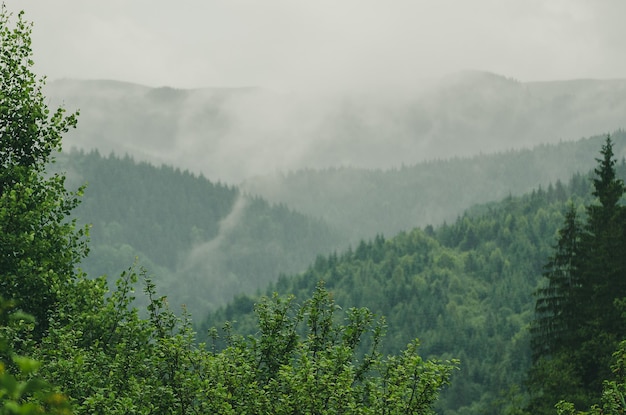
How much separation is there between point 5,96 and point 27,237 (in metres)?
4.78

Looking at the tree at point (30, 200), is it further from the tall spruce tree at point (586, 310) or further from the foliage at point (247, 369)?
the tall spruce tree at point (586, 310)

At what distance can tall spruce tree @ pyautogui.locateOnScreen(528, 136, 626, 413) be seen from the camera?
138ft

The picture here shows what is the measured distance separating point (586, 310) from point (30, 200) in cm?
3847

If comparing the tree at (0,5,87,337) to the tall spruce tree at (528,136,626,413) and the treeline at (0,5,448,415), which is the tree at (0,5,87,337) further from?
the tall spruce tree at (528,136,626,413)

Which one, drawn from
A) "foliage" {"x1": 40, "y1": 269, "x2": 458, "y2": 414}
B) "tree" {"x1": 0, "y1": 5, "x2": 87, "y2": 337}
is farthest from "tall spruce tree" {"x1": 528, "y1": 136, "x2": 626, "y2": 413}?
"tree" {"x1": 0, "y1": 5, "x2": 87, "y2": 337}

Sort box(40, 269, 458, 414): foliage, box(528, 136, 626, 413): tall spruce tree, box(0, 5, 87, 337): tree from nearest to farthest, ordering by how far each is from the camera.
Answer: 1. box(40, 269, 458, 414): foliage
2. box(0, 5, 87, 337): tree
3. box(528, 136, 626, 413): tall spruce tree

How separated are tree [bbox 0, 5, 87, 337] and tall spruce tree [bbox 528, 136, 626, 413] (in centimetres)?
2973

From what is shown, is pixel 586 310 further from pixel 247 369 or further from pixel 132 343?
pixel 132 343

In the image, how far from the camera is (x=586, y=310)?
4631 cm

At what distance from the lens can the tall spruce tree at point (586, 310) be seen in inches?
1657

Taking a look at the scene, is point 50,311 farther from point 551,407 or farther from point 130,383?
point 551,407

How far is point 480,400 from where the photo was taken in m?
185

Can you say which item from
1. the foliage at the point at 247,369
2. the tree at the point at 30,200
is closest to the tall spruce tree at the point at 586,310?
the foliage at the point at 247,369

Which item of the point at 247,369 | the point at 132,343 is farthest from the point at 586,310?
the point at 132,343
